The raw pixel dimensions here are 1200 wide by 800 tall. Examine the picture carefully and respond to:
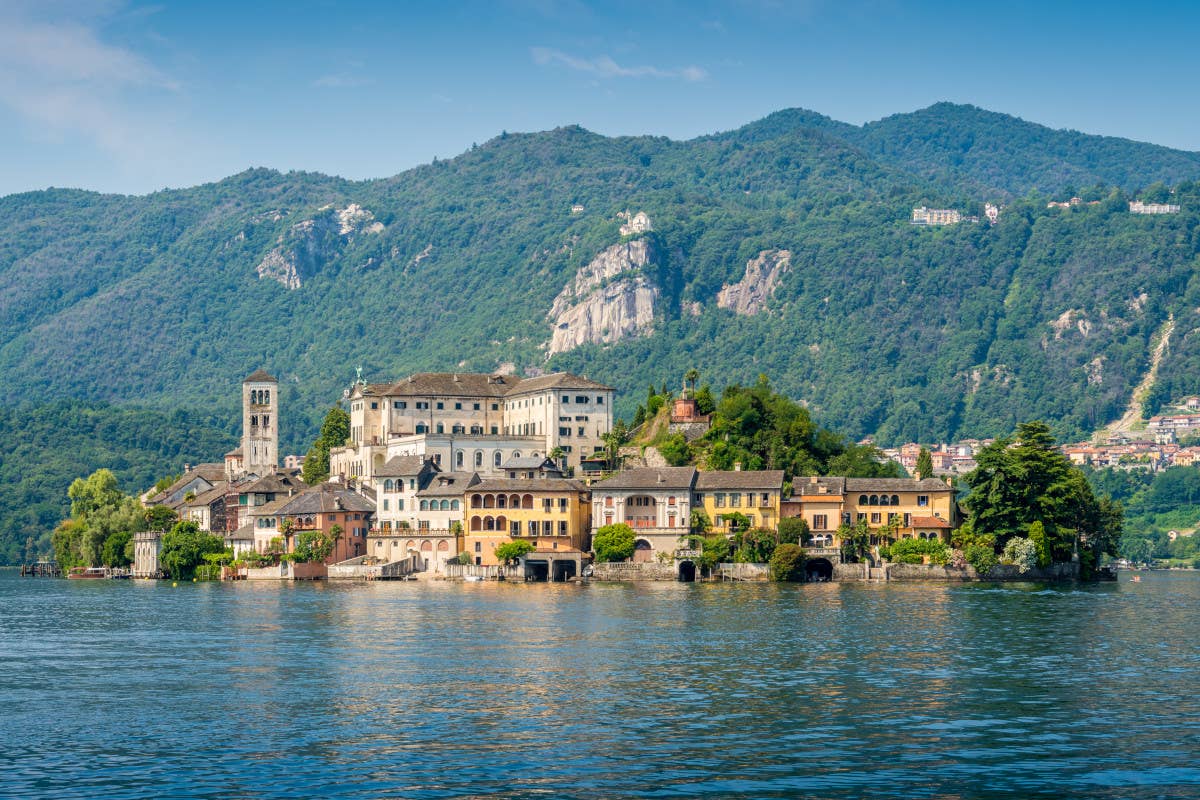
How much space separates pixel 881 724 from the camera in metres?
54.2

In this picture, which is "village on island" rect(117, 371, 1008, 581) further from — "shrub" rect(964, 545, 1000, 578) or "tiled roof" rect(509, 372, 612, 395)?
"shrub" rect(964, 545, 1000, 578)

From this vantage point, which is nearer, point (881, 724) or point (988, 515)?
point (881, 724)

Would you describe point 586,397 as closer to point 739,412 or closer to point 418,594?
point 739,412

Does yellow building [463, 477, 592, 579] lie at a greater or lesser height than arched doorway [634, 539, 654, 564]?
greater

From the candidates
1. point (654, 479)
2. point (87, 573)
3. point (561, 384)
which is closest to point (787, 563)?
point (654, 479)

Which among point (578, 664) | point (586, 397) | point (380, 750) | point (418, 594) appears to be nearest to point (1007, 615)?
point (578, 664)

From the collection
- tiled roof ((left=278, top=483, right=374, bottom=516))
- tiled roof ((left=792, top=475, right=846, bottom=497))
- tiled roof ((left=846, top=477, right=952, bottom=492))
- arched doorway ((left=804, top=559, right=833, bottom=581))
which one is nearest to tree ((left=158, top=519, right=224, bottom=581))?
tiled roof ((left=278, top=483, right=374, bottom=516))

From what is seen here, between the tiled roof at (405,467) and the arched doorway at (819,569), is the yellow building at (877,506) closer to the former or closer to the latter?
the arched doorway at (819,569)

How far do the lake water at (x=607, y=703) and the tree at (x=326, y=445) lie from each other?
8589 centimetres

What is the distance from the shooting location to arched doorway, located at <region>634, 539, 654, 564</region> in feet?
457

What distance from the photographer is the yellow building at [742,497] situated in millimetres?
139375

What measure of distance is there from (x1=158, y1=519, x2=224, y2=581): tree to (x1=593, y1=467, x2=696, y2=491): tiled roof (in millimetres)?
42542

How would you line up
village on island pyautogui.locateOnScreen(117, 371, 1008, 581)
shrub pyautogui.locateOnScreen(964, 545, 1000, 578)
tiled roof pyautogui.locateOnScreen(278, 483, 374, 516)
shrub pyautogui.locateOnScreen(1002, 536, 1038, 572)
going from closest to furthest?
shrub pyautogui.locateOnScreen(1002, 536, 1038, 572) → shrub pyautogui.locateOnScreen(964, 545, 1000, 578) → village on island pyautogui.locateOnScreen(117, 371, 1008, 581) → tiled roof pyautogui.locateOnScreen(278, 483, 374, 516)

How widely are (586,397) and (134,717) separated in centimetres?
11746
